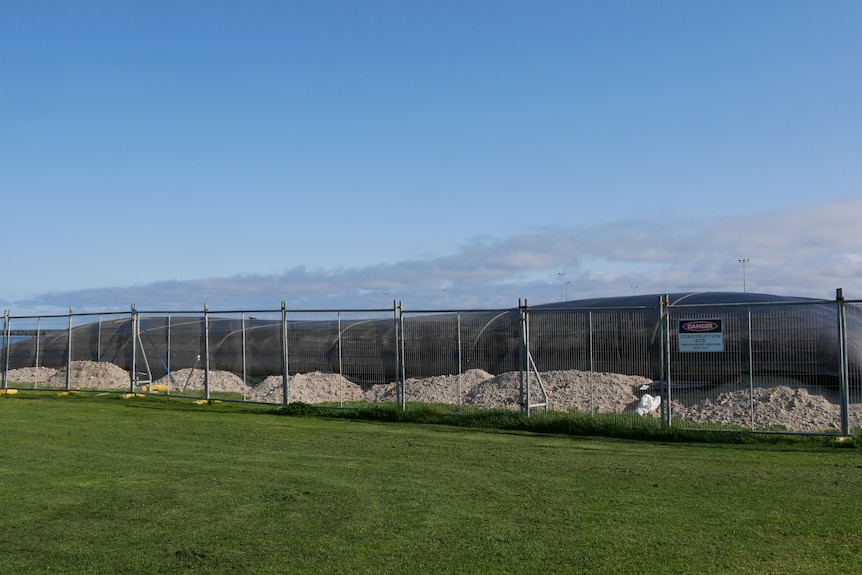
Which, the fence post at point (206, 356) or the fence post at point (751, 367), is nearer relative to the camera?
the fence post at point (751, 367)

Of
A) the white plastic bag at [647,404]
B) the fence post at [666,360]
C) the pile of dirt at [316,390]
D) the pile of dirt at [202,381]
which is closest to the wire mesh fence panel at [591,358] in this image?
the white plastic bag at [647,404]

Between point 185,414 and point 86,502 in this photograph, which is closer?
point 86,502

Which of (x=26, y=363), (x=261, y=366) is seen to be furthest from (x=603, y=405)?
(x=26, y=363)

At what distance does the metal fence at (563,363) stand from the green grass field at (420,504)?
4.17 feet

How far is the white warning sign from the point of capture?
13.2 meters

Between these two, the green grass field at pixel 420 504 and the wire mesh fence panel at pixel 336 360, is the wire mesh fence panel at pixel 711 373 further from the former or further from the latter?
the wire mesh fence panel at pixel 336 360

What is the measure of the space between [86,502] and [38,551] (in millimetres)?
1849

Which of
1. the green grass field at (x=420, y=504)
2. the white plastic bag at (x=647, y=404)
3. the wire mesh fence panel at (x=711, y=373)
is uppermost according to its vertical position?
the wire mesh fence panel at (x=711, y=373)

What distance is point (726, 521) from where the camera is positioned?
→ 7109 mm

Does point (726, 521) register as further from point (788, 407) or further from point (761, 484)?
point (788, 407)

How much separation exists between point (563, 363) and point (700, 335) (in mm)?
2844

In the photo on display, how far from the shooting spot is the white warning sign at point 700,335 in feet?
43.4

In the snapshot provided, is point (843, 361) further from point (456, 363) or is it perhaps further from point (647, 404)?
point (456, 363)

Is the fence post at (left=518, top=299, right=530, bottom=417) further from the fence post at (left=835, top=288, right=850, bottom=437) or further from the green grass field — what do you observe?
the fence post at (left=835, top=288, right=850, bottom=437)
